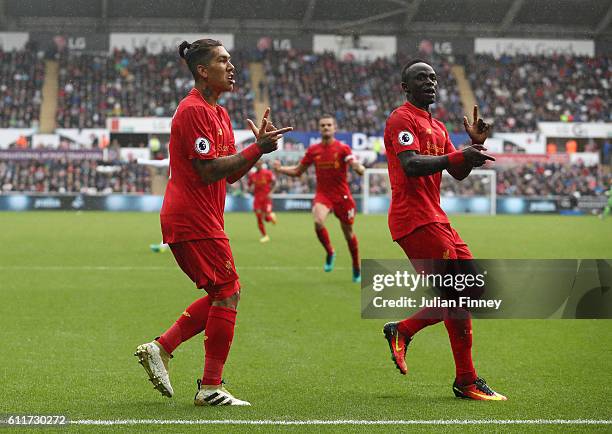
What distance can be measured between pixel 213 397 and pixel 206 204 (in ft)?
3.91

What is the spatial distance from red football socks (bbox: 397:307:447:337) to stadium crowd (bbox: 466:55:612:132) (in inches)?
1822

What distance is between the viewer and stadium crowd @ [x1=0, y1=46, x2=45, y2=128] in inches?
1988

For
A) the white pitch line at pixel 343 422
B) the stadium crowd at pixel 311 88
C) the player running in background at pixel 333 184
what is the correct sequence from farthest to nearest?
1. the stadium crowd at pixel 311 88
2. the player running in background at pixel 333 184
3. the white pitch line at pixel 343 422

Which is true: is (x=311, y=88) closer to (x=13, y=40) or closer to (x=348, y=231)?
(x=13, y=40)

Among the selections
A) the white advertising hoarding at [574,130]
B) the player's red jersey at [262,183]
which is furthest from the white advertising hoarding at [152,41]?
the player's red jersey at [262,183]

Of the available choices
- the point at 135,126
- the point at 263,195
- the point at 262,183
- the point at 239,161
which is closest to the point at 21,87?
the point at 135,126

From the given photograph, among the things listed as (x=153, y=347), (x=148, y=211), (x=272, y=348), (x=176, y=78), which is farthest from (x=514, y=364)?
(x=176, y=78)

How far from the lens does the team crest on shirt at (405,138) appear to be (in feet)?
20.2

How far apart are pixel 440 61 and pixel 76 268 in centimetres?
4437

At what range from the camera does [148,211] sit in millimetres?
43469

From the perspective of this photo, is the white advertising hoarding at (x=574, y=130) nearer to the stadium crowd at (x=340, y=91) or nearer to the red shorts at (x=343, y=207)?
the stadium crowd at (x=340, y=91)

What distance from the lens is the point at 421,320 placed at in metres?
6.66

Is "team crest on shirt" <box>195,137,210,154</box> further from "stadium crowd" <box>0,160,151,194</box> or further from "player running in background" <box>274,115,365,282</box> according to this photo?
"stadium crowd" <box>0,160,151,194</box>

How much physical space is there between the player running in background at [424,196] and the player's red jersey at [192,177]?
1179 mm
